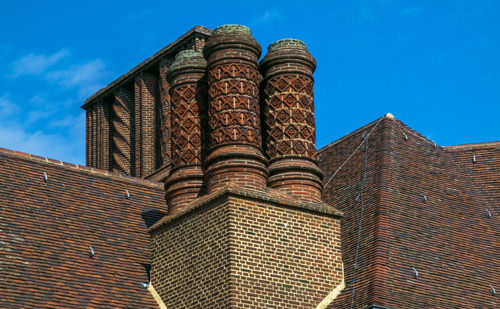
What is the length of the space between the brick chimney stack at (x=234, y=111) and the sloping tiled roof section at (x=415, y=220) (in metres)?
2.36

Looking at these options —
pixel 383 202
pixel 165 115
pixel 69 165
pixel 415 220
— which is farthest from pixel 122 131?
pixel 415 220

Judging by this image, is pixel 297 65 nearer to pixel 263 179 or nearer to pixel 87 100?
pixel 263 179

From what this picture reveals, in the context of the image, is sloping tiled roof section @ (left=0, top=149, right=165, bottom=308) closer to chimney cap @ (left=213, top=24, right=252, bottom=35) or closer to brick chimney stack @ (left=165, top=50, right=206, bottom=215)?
brick chimney stack @ (left=165, top=50, right=206, bottom=215)

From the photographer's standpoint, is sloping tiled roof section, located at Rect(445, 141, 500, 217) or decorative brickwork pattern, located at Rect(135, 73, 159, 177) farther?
decorative brickwork pattern, located at Rect(135, 73, 159, 177)

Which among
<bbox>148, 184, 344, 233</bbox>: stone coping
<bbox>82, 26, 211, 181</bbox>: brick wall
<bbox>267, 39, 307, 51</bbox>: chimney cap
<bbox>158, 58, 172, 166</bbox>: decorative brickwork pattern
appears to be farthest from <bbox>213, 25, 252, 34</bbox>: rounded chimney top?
<bbox>82, 26, 211, 181</bbox>: brick wall

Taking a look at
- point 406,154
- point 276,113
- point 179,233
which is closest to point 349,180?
point 406,154

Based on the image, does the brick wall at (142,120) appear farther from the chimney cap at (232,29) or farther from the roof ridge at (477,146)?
the chimney cap at (232,29)

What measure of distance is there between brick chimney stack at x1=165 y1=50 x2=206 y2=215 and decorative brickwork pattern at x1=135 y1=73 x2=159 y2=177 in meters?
8.17

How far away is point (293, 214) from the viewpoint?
19375mm

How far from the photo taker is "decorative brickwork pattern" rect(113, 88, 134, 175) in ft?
101

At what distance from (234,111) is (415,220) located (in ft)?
12.9

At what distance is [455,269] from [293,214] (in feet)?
10.0

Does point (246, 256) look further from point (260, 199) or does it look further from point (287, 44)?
point (287, 44)

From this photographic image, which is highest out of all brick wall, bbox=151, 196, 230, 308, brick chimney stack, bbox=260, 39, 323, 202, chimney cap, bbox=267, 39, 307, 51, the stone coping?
chimney cap, bbox=267, 39, 307, 51
